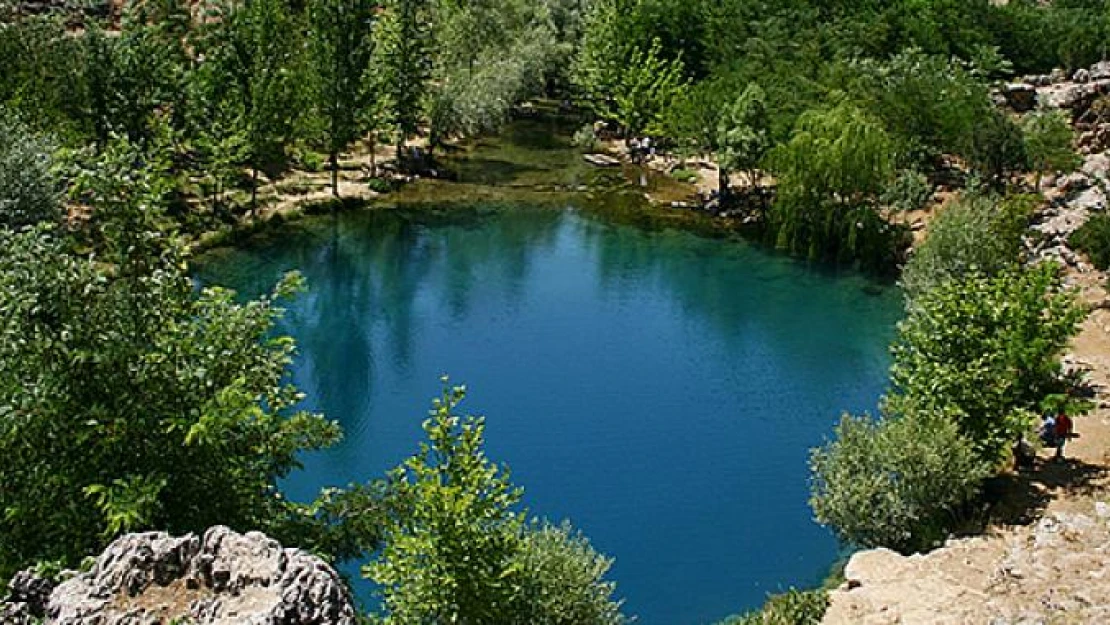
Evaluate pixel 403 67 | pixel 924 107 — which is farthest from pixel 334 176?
pixel 924 107

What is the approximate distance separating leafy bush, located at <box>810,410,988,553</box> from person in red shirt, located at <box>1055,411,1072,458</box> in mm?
4554

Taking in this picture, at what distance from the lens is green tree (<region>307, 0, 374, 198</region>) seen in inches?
2345

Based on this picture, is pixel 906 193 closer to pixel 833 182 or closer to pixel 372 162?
pixel 833 182

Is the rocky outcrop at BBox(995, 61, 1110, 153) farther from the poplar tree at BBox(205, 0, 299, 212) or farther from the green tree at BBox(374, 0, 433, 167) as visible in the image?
the poplar tree at BBox(205, 0, 299, 212)

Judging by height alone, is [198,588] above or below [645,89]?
below

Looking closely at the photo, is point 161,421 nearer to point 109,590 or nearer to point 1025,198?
point 109,590

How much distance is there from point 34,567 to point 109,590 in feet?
7.91

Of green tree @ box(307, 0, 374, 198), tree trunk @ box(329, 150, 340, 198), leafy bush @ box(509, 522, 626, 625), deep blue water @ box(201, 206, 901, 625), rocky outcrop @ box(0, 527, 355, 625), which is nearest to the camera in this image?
rocky outcrop @ box(0, 527, 355, 625)

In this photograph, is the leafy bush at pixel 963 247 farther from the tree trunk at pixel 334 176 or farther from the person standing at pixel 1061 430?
the tree trunk at pixel 334 176

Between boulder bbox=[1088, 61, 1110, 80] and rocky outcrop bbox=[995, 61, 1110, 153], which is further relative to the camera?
boulder bbox=[1088, 61, 1110, 80]

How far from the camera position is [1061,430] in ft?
101

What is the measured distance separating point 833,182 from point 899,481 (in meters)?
27.7

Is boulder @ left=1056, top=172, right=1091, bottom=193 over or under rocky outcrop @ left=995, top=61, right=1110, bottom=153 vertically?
under

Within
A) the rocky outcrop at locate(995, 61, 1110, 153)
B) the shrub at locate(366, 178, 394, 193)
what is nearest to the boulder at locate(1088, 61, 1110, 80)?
the rocky outcrop at locate(995, 61, 1110, 153)
